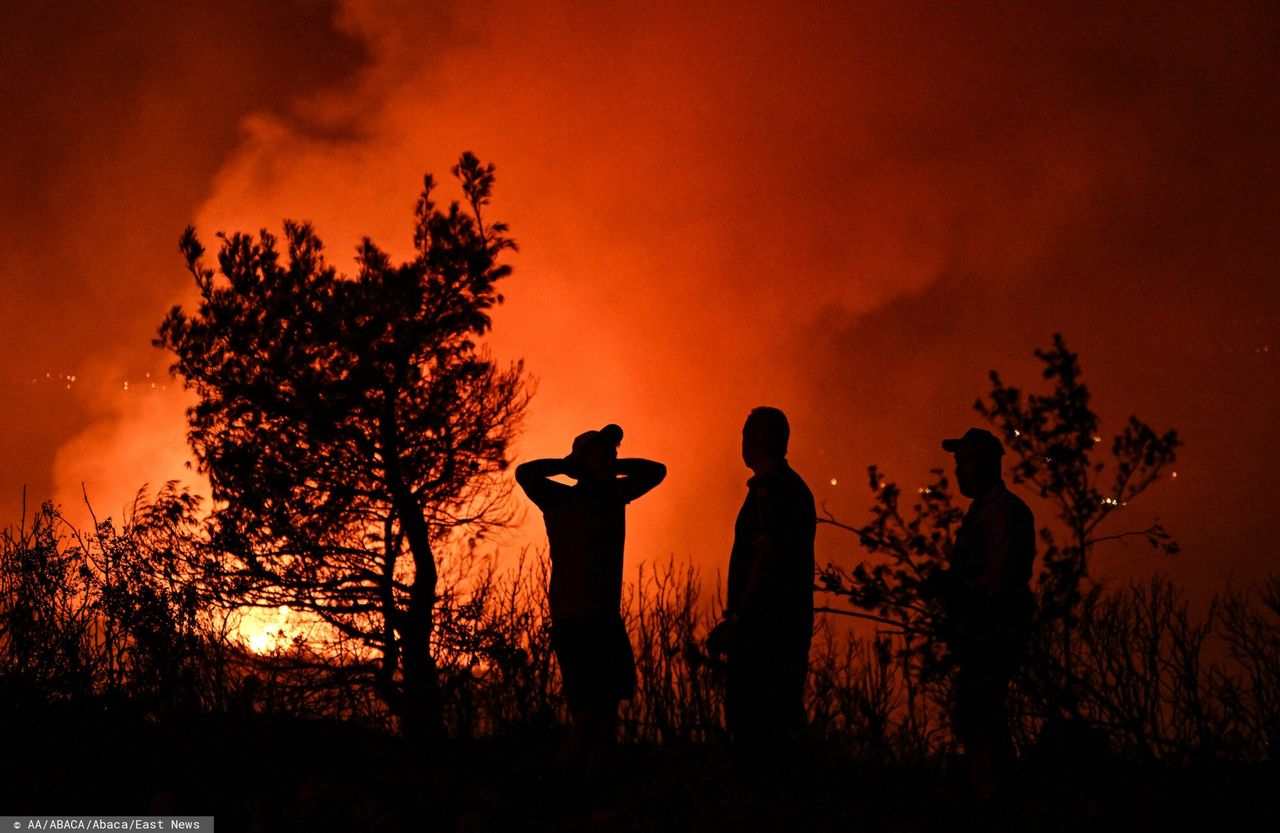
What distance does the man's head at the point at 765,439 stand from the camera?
427cm

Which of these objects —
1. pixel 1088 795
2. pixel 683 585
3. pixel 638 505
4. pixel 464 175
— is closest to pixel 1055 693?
pixel 1088 795

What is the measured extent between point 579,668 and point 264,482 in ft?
23.8

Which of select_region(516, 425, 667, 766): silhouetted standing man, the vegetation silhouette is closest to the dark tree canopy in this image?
the vegetation silhouette

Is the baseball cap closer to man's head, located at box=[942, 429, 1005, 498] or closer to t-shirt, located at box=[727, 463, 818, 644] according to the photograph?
man's head, located at box=[942, 429, 1005, 498]

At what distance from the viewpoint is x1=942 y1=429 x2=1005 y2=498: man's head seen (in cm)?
430

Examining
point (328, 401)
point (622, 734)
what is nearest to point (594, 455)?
point (622, 734)

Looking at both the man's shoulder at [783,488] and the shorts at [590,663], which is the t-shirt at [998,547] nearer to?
the man's shoulder at [783,488]

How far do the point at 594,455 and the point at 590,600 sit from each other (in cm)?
70

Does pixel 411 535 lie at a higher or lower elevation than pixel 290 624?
higher

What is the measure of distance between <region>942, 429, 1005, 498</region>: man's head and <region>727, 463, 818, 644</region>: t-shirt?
0.67 m

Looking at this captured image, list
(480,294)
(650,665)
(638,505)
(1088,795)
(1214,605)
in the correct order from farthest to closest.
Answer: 1. (638,505)
2. (480,294)
3. (650,665)
4. (1214,605)
5. (1088,795)

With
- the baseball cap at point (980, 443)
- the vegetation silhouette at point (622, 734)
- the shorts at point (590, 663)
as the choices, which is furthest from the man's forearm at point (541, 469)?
the baseball cap at point (980, 443)

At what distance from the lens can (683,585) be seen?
11.7 m

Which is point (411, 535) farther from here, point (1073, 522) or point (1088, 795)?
point (1088, 795)
